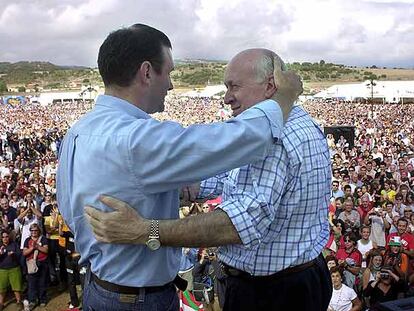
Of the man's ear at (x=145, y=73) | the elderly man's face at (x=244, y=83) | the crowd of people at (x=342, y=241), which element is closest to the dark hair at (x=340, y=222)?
the crowd of people at (x=342, y=241)

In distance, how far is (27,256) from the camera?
7543 mm

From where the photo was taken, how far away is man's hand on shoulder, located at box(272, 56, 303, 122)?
5.40 feet

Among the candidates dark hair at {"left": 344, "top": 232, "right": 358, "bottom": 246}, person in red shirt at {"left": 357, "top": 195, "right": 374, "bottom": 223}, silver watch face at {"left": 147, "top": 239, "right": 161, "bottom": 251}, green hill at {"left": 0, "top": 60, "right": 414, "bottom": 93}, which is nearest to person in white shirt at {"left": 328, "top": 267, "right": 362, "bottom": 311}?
dark hair at {"left": 344, "top": 232, "right": 358, "bottom": 246}

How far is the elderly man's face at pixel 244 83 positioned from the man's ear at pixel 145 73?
1.30ft

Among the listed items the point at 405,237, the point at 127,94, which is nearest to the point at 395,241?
the point at 405,237

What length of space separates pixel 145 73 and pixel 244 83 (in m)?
0.42

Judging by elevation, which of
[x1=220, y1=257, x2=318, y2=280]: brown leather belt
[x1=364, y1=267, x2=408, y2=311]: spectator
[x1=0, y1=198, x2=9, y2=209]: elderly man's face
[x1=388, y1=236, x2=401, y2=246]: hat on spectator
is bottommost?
[x1=364, y1=267, x2=408, y2=311]: spectator

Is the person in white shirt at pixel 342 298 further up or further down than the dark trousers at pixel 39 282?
further up

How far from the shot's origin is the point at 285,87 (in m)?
1.70

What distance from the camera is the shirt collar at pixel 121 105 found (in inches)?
59.3

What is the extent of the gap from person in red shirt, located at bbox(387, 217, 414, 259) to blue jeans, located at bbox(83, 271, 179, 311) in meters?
5.76

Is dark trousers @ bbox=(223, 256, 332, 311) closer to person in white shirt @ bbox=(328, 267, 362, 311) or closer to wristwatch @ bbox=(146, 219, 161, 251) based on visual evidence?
wristwatch @ bbox=(146, 219, 161, 251)

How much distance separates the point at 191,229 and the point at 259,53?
69 centimetres

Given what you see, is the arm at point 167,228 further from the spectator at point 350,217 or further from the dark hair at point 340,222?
the spectator at point 350,217
